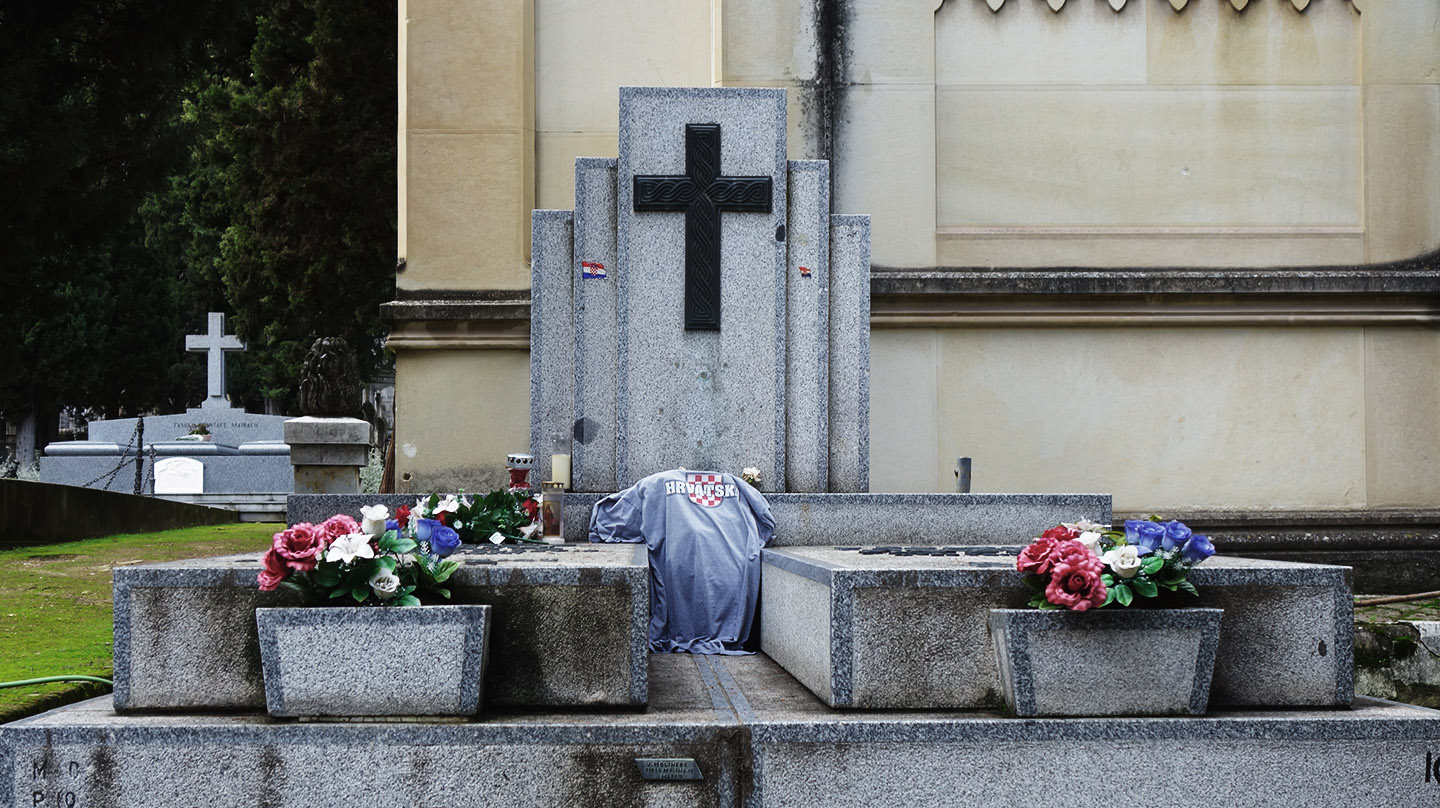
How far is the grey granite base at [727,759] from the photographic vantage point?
12.9ft

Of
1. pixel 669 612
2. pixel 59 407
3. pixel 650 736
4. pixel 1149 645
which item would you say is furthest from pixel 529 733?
pixel 59 407

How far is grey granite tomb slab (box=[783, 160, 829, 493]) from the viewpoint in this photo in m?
7.43

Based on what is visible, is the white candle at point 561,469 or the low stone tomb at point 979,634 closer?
the low stone tomb at point 979,634

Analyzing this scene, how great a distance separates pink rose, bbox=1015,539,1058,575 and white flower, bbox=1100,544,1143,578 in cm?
16

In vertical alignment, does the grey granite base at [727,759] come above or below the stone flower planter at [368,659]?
below

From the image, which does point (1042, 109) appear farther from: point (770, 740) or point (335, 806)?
point (335, 806)

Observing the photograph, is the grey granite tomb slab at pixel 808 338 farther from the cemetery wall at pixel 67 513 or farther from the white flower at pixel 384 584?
the cemetery wall at pixel 67 513

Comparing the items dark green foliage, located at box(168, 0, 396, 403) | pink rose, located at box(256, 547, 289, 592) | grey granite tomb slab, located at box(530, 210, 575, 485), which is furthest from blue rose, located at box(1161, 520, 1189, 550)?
dark green foliage, located at box(168, 0, 396, 403)

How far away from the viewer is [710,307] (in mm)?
7348

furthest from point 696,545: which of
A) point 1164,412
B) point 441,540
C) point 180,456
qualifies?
point 180,456

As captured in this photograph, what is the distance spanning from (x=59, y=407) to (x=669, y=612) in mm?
40410

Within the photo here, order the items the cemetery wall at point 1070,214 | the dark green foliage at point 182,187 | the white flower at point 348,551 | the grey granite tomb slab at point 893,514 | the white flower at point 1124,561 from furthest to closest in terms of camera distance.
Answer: the dark green foliage at point 182,187 < the cemetery wall at point 1070,214 < the grey granite tomb slab at point 893,514 < the white flower at point 1124,561 < the white flower at point 348,551

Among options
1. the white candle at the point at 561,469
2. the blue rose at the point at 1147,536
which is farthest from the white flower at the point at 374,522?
the white candle at the point at 561,469

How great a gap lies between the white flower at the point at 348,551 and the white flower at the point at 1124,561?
92.8 inches
